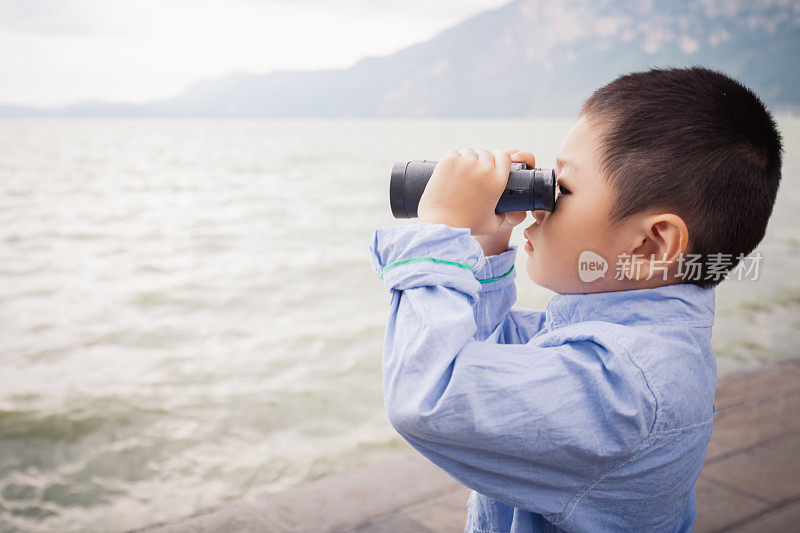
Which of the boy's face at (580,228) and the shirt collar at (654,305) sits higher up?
the boy's face at (580,228)

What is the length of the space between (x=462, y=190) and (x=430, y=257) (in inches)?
4.2

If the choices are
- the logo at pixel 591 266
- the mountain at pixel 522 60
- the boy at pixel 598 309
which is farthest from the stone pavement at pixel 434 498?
the mountain at pixel 522 60

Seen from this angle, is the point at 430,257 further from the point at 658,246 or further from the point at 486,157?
the point at 658,246

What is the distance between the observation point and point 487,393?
630 millimetres

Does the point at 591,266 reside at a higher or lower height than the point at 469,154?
lower

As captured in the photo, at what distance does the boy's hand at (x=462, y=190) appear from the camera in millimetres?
722

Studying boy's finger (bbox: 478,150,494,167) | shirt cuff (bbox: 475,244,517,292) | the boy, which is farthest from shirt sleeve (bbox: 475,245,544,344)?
boy's finger (bbox: 478,150,494,167)

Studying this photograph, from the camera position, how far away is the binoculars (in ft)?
2.47

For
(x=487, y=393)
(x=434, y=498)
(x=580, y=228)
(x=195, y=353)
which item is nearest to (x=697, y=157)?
(x=580, y=228)

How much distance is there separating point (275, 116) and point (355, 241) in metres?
84.4

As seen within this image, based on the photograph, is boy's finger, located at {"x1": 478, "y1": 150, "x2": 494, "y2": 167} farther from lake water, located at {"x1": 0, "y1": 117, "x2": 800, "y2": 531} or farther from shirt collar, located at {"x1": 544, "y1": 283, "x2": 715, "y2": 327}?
lake water, located at {"x1": 0, "y1": 117, "x2": 800, "y2": 531}

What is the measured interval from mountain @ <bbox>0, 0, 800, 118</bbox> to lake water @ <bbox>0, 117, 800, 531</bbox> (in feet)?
198

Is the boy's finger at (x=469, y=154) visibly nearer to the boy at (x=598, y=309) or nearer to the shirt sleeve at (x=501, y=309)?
the boy at (x=598, y=309)

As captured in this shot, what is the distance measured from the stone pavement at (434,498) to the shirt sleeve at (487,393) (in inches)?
38.5
